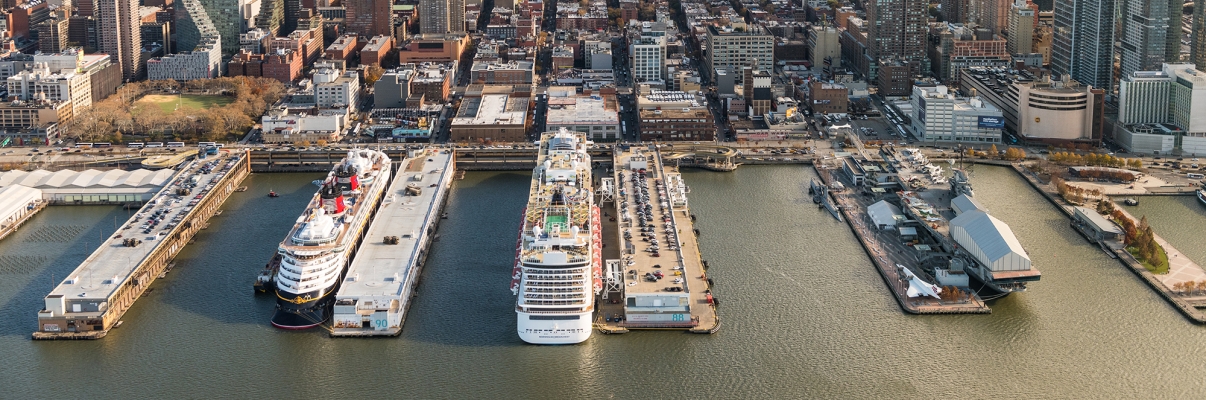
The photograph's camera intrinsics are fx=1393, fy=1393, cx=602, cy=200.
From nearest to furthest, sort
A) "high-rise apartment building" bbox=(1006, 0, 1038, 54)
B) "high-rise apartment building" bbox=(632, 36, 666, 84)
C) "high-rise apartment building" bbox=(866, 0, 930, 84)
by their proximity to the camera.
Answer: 1. "high-rise apartment building" bbox=(632, 36, 666, 84)
2. "high-rise apartment building" bbox=(866, 0, 930, 84)
3. "high-rise apartment building" bbox=(1006, 0, 1038, 54)

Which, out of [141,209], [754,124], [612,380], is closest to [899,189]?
[754,124]

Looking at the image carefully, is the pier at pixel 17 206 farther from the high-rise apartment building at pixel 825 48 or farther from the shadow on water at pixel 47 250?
the high-rise apartment building at pixel 825 48

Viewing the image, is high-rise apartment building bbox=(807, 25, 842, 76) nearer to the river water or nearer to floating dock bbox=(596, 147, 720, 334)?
floating dock bbox=(596, 147, 720, 334)

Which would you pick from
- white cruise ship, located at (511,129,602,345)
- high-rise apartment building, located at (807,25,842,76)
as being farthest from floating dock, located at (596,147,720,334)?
high-rise apartment building, located at (807,25,842,76)

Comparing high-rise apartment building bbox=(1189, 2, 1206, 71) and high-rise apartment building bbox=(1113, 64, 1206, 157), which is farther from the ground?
high-rise apartment building bbox=(1189, 2, 1206, 71)

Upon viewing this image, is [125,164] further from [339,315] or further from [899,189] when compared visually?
[899,189]

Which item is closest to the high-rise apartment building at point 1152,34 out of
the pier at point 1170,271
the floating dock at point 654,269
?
the pier at point 1170,271
